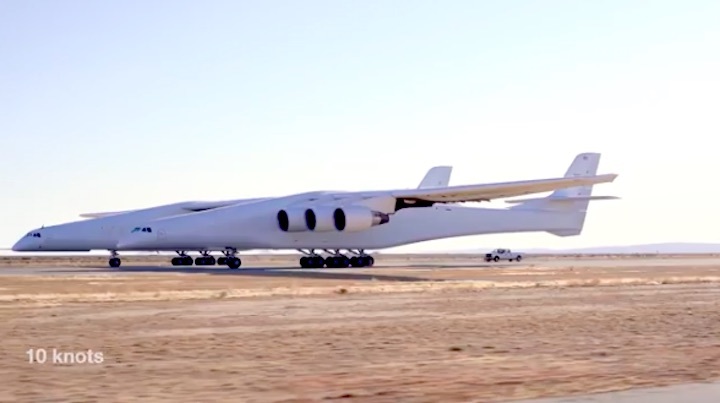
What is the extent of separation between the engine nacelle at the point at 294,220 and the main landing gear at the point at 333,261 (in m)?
1.67

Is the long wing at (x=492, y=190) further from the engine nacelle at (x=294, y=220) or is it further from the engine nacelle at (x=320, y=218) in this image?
the engine nacelle at (x=294, y=220)

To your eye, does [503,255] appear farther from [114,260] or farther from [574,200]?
[114,260]

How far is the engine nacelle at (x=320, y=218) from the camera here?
1789 inches

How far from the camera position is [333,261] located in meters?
48.0

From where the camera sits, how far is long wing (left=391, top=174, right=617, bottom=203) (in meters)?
40.0

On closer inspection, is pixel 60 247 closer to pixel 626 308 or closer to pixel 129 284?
pixel 129 284

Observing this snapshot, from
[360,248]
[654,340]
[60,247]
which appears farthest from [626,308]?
[60,247]

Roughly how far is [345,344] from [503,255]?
59.0 m

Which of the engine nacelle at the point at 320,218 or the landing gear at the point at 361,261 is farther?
the landing gear at the point at 361,261

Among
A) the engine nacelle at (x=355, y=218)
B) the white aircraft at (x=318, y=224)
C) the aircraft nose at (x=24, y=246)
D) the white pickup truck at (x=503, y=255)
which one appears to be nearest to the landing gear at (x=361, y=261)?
the white aircraft at (x=318, y=224)

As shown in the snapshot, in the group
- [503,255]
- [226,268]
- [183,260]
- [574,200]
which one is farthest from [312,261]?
[503,255]

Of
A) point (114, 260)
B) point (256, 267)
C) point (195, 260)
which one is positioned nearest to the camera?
point (256, 267)

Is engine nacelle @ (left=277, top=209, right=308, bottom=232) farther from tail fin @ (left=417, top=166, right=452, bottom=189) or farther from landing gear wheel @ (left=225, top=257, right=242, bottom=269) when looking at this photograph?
tail fin @ (left=417, top=166, right=452, bottom=189)

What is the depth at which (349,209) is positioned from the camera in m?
45.5
